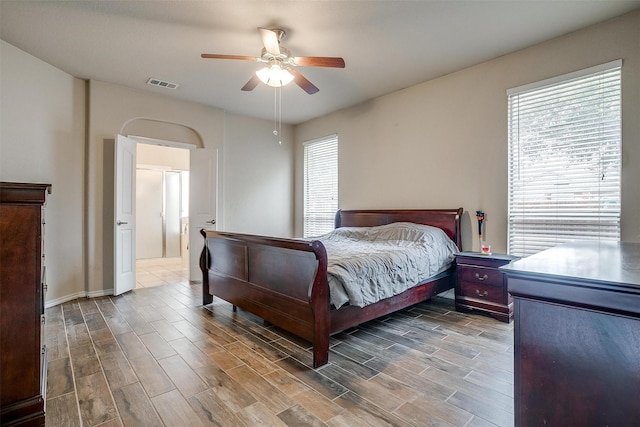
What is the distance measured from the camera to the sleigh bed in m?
2.27

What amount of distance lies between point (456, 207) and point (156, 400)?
12.0 feet

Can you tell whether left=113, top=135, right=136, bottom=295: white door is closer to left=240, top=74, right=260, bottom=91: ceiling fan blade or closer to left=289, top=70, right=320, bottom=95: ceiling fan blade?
left=240, top=74, right=260, bottom=91: ceiling fan blade

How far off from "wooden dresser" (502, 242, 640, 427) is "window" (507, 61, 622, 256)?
8.28 ft

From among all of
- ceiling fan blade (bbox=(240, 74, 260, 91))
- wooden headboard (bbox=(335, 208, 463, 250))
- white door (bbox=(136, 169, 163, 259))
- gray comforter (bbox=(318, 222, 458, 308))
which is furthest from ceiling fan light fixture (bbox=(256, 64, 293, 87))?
white door (bbox=(136, 169, 163, 259))

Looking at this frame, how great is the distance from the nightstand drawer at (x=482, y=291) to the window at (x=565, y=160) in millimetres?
581

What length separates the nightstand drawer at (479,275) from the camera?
3.22 m

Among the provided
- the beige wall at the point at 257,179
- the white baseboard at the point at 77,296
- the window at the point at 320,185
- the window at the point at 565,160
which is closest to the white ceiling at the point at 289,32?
the window at the point at 565,160

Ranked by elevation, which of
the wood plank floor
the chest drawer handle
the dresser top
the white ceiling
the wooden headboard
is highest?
the white ceiling

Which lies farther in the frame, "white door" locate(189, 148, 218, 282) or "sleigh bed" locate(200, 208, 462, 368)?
"white door" locate(189, 148, 218, 282)

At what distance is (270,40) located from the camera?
263 centimetres

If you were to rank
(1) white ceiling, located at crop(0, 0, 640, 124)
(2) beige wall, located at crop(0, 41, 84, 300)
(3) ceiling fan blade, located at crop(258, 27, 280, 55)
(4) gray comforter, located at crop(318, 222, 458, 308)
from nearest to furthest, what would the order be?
1. (4) gray comforter, located at crop(318, 222, 458, 308)
2. (3) ceiling fan blade, located at crop(258, 27, 280, 55)
3. (1) white ceiling, located at crop(0, 0, 640, 124)
4. (2) beige wall, located at crop(0, 41, 84, 300)

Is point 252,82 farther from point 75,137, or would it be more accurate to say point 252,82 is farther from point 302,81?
point 75,137

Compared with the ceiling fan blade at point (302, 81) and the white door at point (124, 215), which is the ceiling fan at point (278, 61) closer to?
the ceiling fan blade at point (302, 81)

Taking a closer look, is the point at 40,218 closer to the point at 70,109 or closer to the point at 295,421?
the point at 295,421
